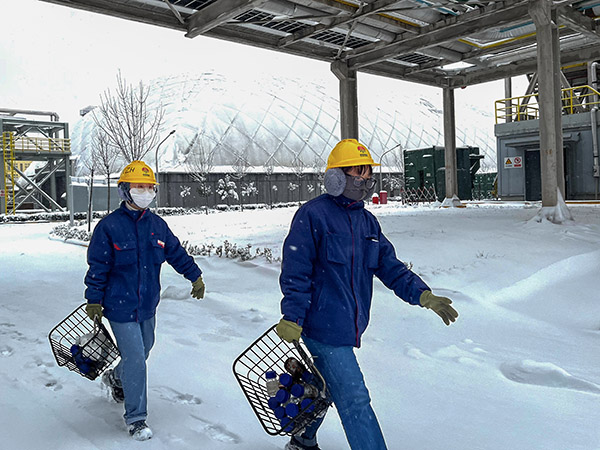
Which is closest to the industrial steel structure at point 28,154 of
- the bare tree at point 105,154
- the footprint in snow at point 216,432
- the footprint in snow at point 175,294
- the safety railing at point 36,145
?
the safety railing at point 36,145

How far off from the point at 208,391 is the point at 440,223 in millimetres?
10701

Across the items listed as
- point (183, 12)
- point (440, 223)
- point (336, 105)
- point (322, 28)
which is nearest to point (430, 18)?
point (322, 28)

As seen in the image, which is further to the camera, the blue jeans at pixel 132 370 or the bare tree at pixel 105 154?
the bare tree at pixel 105 154

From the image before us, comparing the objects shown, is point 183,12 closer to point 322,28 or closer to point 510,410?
point 322,28

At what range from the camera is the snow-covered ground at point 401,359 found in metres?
3.39

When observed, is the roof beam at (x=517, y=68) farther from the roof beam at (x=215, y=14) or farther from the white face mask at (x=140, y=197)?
the white face mask at (x=140, y=197)

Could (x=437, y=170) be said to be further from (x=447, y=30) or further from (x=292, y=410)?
(x=292, y=410)

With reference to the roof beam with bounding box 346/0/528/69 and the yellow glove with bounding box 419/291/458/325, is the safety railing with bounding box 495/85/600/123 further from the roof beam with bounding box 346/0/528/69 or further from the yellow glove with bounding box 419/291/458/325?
the yellow glove with bounding box 419/291/458/325

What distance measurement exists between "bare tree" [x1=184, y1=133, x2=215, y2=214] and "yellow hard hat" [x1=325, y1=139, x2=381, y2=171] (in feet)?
114

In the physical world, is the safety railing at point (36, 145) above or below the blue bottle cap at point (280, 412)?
above

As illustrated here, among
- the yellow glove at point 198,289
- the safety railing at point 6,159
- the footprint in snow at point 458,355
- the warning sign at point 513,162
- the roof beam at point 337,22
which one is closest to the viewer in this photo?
the yellow glove at point 198,289

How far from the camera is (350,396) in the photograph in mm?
2582

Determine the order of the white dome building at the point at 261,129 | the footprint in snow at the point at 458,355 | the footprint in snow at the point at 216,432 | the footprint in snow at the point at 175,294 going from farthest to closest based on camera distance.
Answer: the white dome building at the point at 261,129
the footprint in snow at the point at 175,294
the footprint in snow at the point at 458,355
the footprint in snow at the point at 216,432

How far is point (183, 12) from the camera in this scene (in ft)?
43.0
